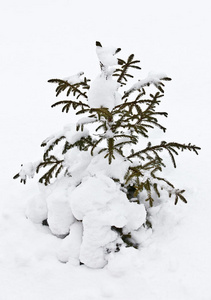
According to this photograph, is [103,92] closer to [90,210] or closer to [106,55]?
[106,55]

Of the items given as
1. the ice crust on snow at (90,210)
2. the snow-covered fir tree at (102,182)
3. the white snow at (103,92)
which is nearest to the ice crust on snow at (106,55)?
the snow-covered fir tree at (102,182)

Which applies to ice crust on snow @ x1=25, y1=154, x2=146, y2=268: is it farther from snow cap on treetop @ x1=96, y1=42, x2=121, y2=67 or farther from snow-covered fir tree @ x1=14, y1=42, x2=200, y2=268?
snow cap on treetop @ x1=96, y1=42, x2=121, y2=67

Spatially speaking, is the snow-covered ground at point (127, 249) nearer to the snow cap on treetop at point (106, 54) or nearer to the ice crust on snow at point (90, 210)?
the ice crust on snow at point (90, 210)

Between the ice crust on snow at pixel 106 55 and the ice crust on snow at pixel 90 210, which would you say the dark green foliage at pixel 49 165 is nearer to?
the ice crust on snow at pixel 90 210

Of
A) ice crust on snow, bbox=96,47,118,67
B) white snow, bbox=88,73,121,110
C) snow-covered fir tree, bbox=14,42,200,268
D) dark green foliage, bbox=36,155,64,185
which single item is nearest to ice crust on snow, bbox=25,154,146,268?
snow-covered fir tree, bbox=14,42,200,268

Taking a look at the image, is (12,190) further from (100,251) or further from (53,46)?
(53,46)

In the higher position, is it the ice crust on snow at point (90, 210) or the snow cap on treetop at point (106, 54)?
the snow cap on treetop at point (106, 54)

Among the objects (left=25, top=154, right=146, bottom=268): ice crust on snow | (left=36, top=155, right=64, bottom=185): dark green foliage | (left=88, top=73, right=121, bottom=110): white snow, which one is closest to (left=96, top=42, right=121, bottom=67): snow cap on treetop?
(left=88, top=73, right=121, bottom=110): white snow

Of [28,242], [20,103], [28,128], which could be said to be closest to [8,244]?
[28,242]

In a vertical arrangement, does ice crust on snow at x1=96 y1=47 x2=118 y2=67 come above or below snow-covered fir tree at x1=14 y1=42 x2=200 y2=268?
above

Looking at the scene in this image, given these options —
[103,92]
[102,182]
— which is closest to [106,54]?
[103,92]

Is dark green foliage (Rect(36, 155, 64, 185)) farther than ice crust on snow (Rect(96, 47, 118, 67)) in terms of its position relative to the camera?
Yes

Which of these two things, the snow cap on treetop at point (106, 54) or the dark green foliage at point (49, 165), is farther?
the dark green foliage at point (49, 165)

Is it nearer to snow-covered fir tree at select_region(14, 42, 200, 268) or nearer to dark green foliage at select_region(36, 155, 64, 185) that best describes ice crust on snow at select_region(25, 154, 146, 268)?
snow-covered fir tree at select_region(14, 42, 200, 268)
